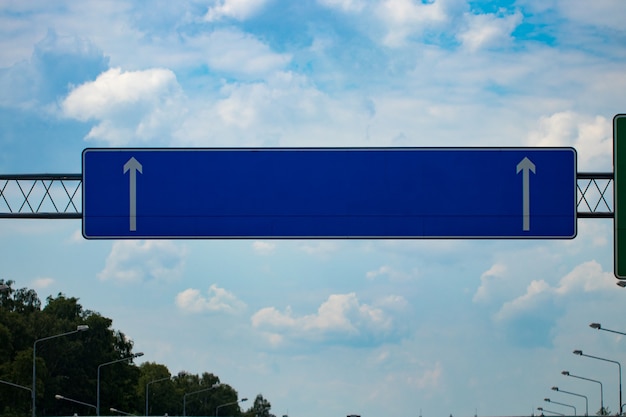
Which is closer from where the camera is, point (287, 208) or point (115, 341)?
point (287, 208)

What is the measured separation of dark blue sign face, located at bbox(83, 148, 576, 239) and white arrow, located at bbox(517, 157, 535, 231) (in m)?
0.03

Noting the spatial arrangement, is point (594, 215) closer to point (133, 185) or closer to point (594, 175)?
point (594, 175)

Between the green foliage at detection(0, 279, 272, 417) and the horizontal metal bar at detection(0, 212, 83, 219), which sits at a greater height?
the green foliage at detection(0, 279, 272, 417)

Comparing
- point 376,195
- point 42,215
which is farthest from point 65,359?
point 376,195

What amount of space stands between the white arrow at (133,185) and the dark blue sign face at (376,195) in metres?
0.05

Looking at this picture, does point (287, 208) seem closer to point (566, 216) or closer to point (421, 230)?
point (421, 230)

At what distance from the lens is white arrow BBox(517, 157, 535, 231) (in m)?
32.7

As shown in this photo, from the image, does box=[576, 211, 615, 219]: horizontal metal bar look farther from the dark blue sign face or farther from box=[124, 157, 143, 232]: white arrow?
box=[124, 157, 143, 232]: white arrow

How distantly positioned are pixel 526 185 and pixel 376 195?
13.1 ft

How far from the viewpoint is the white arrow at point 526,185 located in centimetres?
3272

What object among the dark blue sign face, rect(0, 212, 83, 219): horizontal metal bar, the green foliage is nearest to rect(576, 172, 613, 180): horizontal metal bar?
the dark blue sign face

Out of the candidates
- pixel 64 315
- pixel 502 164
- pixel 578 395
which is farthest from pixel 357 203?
pixel 64 315

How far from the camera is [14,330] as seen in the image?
13975cm

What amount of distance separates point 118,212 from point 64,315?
136874 mm
